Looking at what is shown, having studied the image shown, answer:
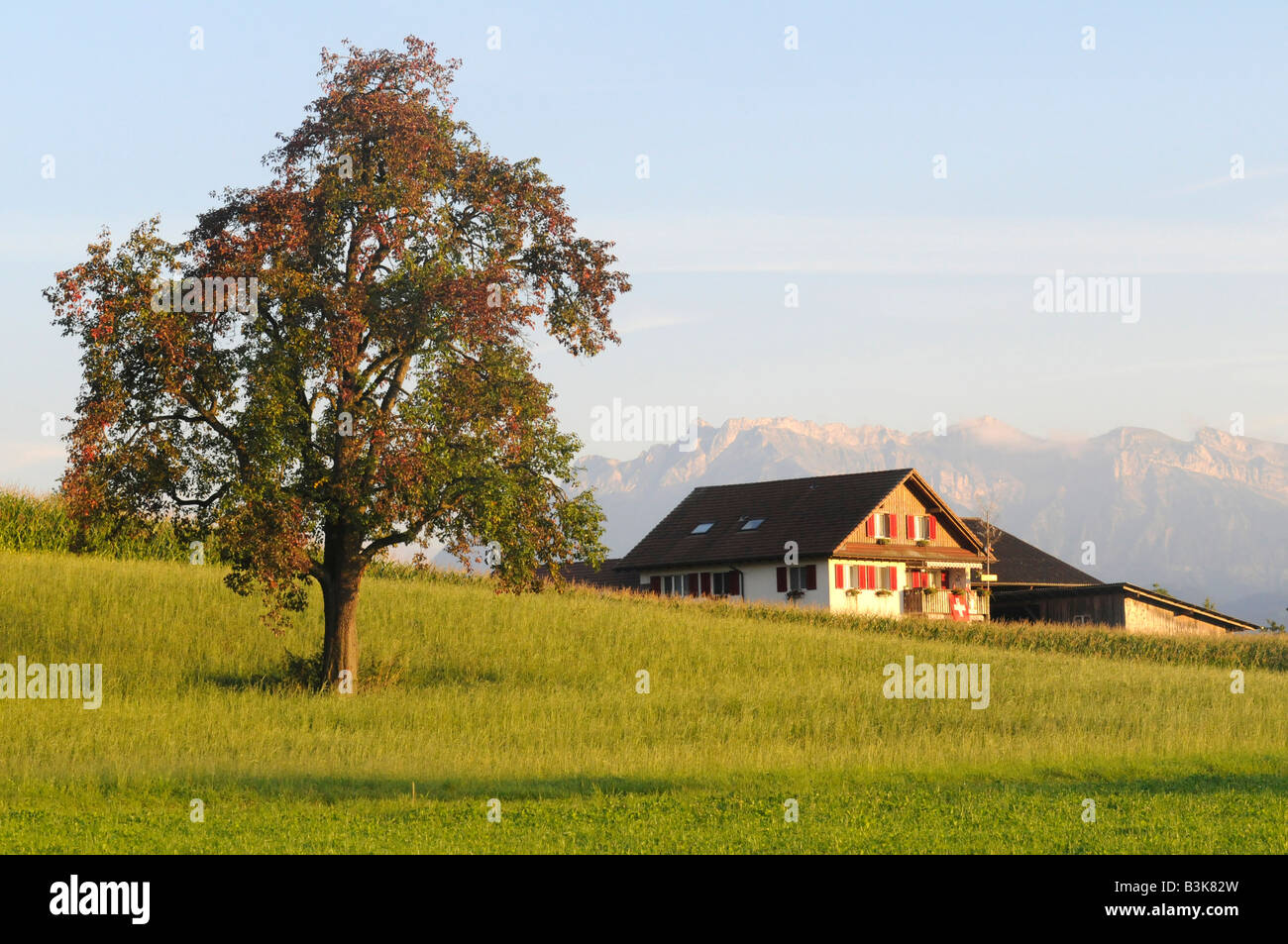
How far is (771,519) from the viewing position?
7600 centimetres

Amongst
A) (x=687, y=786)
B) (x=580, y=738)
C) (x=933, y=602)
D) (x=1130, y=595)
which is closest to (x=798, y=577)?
(x=933, y=602)

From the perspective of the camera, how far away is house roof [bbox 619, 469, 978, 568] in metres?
72.2

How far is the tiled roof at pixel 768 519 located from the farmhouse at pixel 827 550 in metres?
0.08

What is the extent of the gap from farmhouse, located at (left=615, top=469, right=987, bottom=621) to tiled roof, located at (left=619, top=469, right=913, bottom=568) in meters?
0.08

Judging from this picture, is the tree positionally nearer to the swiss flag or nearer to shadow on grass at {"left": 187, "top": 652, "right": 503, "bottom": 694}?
shadow on grass at {"left": 187, "top": 652, "right": 503, "bottom": 694}

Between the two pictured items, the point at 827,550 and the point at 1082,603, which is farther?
the point at 1082,603

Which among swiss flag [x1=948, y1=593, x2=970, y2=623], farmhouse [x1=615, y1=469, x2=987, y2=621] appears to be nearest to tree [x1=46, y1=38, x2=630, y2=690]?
farmhouse [x1=615, y1=469, x2=987, y2=621]

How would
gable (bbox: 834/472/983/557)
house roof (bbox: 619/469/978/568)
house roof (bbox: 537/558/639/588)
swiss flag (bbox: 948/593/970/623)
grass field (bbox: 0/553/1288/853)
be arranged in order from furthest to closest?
1. house roof (bbox: 537/558/639/588)
2. swiss flag (bbox: 948/593/970/623)
3. gable (bbox: 834/472/983/557)
4. house roof (bbox: 619/469/978/568)
5. grass field (bbox: 0/553/1288/853)

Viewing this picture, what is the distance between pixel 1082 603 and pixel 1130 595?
3.07m

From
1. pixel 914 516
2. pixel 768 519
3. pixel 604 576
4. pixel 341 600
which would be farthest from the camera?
pixel 604 576

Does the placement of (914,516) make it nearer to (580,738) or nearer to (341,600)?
(341,600)

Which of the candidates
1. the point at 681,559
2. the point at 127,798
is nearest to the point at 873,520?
the point at 681,559
